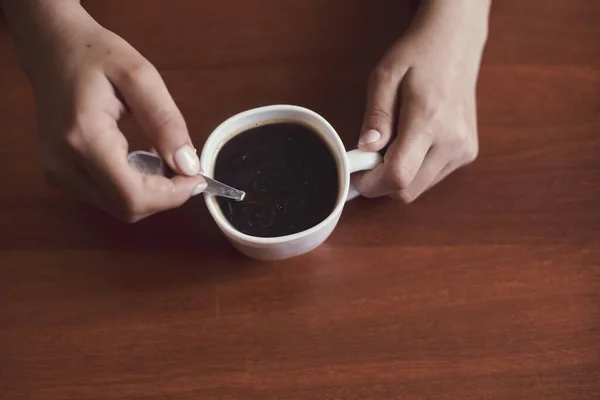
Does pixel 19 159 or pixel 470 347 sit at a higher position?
pixel 19 159

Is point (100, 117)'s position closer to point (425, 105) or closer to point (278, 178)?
point (278, 178)

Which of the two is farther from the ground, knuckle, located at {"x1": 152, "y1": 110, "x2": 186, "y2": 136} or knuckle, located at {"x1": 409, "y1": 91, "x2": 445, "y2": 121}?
knuckle, located at {"x1": 152, "y1": 110, "x2": 186, "y2": 136}

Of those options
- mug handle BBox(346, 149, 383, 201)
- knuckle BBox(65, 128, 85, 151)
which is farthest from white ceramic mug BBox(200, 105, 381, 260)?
knuckle BBox(65, 128, 85, 151)

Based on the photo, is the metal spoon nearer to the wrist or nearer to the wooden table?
the wooden table

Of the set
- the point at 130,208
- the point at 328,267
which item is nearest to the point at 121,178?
the point at 130,208

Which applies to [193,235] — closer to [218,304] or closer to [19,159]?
[218,304]

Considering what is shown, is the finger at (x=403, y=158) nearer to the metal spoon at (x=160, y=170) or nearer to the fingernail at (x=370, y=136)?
the fingernail at (x=370, y=136)

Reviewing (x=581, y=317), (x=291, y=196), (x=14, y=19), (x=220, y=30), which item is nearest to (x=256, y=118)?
(x=291, y=196)
